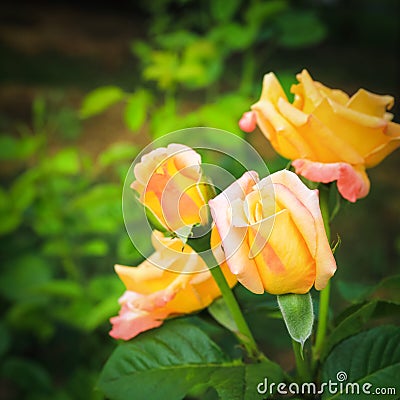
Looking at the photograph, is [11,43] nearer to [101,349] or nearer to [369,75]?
[369,75]

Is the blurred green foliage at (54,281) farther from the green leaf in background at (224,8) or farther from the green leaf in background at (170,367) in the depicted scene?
the green leaf in background at (170,367)

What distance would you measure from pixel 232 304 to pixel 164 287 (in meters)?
0.06

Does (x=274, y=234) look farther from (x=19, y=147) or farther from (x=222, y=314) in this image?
(x=19, y=147)

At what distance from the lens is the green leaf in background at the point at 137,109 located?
1176 mm

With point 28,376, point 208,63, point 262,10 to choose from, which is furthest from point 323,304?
point 208,63

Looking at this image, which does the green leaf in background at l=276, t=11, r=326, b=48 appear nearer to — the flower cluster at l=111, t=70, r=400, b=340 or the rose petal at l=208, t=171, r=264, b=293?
the flower cluster at l=111, t=70, r=400, b=340

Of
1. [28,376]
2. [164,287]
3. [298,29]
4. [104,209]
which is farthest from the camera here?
[298,29]

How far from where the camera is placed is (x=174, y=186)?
36 centimetres

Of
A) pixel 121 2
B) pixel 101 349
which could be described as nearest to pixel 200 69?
pixel 101 349

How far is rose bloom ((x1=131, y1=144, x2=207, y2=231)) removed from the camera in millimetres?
363

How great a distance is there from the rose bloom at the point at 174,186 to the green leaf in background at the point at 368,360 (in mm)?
136

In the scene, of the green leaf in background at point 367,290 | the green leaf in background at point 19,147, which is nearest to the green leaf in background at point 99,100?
the green leaf in background at point 19,147
